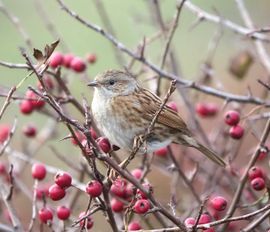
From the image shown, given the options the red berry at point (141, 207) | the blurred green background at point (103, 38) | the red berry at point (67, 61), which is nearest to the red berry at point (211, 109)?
the red berry at point (67, 61)

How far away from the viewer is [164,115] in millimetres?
4465

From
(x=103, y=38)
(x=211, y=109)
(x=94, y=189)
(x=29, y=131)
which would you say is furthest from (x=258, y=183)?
(x=103, y=38)

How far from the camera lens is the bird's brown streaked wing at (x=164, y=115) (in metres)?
4.38

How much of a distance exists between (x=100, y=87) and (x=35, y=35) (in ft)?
27.6

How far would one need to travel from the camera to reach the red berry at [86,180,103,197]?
9.04ft

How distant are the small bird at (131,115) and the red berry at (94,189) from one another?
1339 millimetres

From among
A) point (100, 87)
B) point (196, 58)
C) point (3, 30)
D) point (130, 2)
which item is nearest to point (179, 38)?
point (196, 58)

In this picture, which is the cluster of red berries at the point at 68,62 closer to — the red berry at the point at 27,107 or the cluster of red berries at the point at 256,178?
the red berry at the point at 27,107

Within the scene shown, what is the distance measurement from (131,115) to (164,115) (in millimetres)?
224

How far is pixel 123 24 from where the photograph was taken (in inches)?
508

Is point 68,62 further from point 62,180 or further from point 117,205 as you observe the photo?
point 62,180

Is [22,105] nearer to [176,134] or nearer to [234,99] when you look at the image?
[176,134]

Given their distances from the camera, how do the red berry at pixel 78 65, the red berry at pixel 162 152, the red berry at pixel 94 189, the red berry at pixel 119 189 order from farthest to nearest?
the red berry at pixel 162 152
the red berry at pixel 78 65
the red berry at pixel 119 189
the red berry at pixel 94 189

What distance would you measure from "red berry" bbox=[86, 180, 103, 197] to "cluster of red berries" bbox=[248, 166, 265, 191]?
0.86 metres
